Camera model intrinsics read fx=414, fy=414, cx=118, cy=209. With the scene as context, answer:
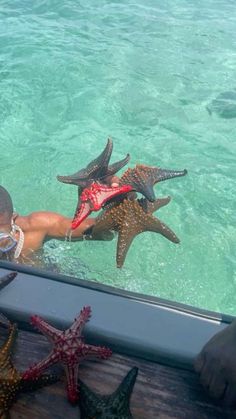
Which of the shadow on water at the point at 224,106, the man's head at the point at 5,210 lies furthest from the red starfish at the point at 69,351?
the shadow on water at the point at 224,106

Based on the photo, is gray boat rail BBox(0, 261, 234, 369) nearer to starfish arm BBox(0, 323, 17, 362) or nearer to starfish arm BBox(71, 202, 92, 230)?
starfish arm BBox(0, 323, 17, 362)

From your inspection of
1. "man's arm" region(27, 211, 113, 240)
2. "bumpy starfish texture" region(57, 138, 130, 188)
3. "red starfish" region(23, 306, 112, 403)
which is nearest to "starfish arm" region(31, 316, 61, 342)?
"red starfish" region(23, 306, 112, 403)

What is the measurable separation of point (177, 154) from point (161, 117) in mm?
1383

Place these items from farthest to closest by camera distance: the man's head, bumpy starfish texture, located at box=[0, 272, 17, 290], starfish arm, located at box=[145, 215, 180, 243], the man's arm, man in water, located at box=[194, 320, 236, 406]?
the man's arm, the man's head, starfish arm, located at box=[145, 215, 180, 243], bumpy starfish texture, located at box=[0, 272, 17, 290], man in water, located at box=[194, 320, 236, 406]

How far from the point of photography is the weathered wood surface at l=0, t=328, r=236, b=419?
6.79 feet

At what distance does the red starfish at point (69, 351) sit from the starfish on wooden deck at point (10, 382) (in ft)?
0.13

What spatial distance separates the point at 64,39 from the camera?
12.6 meters

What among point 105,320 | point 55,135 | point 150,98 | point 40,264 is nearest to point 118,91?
point 150,98

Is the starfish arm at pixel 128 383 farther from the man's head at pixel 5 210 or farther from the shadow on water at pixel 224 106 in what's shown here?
the shadow on water at pixel 224 106

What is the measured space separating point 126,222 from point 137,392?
1.70 m

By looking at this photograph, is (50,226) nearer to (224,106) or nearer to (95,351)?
(95,351)

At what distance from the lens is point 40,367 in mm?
2109

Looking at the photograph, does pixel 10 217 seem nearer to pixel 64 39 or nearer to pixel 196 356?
pixel 196 356

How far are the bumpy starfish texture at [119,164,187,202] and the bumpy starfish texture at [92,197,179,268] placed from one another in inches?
6.9
